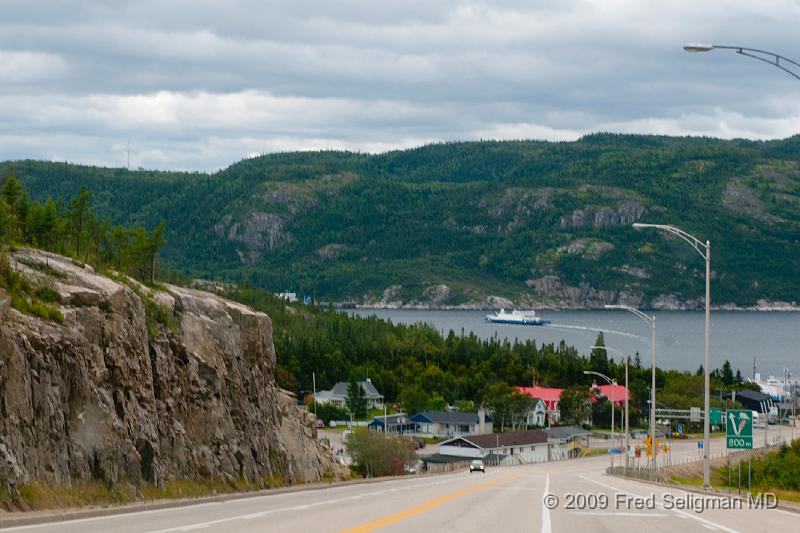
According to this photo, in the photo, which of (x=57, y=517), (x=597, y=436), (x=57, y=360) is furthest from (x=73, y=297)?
(x=597, y=436)

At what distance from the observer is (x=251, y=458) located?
40.7m

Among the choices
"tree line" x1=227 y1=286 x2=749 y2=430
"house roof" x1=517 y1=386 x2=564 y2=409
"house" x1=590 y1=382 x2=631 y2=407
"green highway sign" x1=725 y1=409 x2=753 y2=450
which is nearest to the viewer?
Answer: "green highway sign" x1=725 y1=409 x2=753 y2=450

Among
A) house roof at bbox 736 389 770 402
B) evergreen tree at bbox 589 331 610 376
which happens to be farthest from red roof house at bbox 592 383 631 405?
house roof at bbox 736 389 770 402

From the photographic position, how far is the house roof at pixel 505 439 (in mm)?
121750

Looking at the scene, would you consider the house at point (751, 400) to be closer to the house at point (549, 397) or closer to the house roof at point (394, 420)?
the house at point (549, 397)

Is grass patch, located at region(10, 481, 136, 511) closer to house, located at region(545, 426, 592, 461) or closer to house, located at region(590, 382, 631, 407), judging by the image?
house, located at region(545, 426, 592, 461)

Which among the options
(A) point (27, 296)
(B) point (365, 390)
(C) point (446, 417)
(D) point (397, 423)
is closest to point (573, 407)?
(C) point (446, 417)

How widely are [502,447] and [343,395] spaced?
40.4 m

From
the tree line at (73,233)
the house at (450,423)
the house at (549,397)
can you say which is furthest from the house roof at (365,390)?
the tree line at (73,233)

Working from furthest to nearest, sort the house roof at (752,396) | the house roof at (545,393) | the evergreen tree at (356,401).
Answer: the house roof at (752,396), the house roof at (545,393), the evergreen tree at (356,401)

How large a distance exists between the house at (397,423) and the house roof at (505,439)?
532 inches

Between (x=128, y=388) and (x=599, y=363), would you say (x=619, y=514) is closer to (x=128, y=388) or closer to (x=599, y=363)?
(x=128, y=388)

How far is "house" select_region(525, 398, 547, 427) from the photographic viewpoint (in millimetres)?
150125

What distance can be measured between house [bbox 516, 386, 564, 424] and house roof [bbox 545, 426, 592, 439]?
10.2 m
